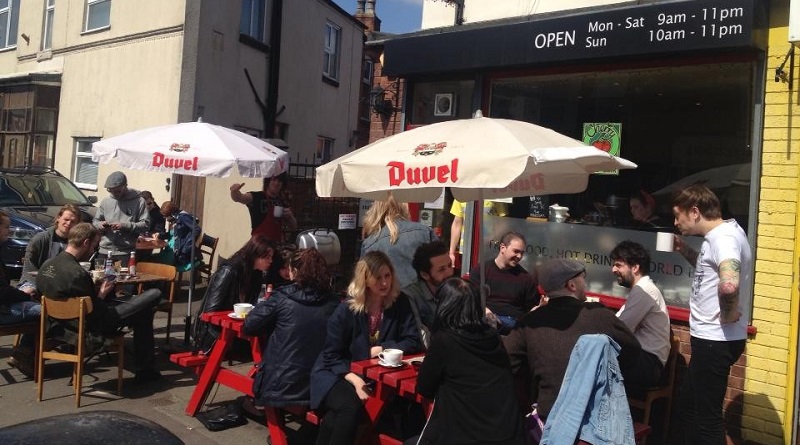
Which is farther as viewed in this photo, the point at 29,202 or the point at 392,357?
the point at 29,202

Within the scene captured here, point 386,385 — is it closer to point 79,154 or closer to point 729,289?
point 729,289

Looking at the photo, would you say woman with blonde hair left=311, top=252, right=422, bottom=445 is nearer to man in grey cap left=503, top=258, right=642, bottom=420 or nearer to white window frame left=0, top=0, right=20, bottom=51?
man in grey cap left=503, top=258, right=642, bottom=420

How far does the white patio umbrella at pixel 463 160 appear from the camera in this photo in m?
3.44

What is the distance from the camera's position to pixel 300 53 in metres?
16.5

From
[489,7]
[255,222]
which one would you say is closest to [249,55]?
[255,222]

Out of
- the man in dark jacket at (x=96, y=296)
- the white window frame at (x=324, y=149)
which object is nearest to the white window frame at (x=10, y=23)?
the white window frame at (x=324, y=149)

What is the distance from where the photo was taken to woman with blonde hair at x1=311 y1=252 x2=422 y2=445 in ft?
13.4

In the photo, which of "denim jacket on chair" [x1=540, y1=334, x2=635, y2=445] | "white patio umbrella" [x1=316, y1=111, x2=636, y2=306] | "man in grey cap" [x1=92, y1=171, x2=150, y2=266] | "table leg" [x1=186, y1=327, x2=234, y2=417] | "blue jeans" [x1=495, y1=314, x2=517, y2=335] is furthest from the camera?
"man in grey cap" [x1=92, y1=171, x2=150, y2=266]

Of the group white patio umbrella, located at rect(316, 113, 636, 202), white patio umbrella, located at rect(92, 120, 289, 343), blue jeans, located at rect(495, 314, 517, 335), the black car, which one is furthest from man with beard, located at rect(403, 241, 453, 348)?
the black car

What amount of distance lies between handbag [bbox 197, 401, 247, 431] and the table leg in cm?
10

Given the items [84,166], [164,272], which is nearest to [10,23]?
[84,166]

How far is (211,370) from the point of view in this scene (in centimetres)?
524

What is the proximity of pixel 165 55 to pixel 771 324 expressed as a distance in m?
11.5

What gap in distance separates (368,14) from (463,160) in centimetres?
1954
